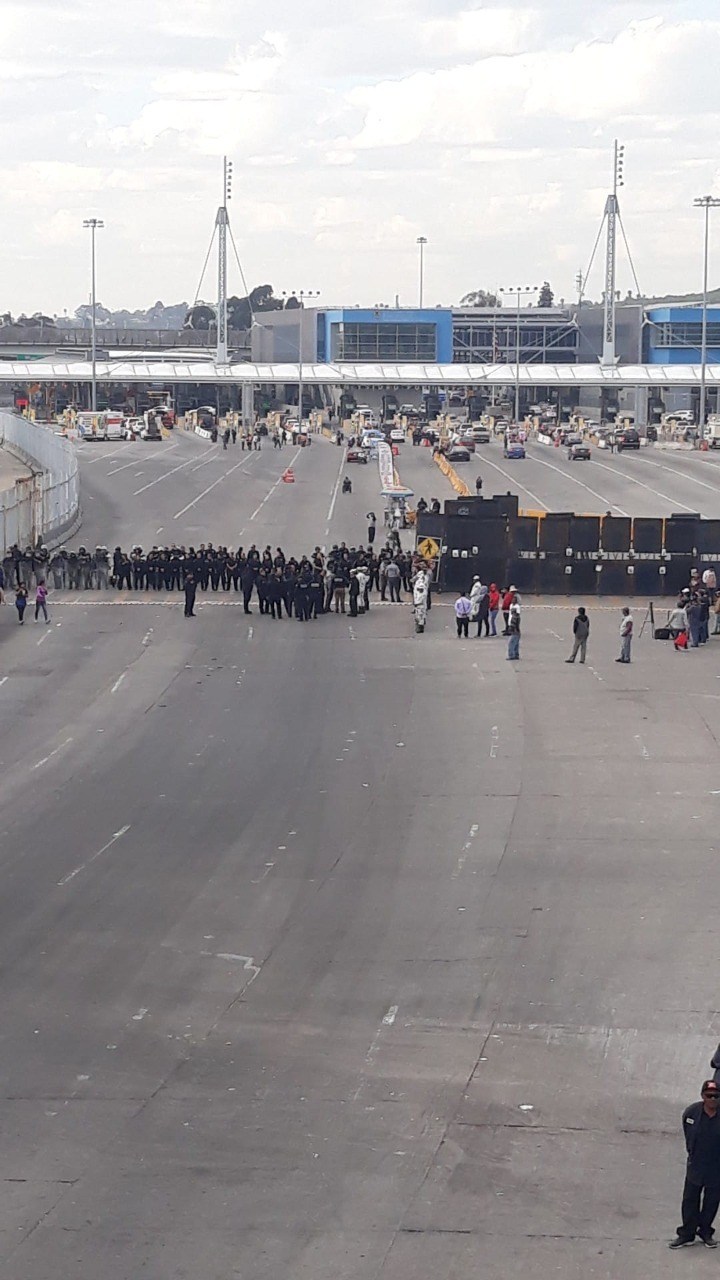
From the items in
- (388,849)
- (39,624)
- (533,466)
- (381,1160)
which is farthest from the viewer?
(533,466)

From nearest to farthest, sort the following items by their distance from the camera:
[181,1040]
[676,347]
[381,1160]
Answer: [381,1160] < [181,1040] < [676,347]

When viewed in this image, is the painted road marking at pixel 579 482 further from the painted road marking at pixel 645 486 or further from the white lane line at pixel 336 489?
the white lane line at pixel 336 489

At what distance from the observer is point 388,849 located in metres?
21.6

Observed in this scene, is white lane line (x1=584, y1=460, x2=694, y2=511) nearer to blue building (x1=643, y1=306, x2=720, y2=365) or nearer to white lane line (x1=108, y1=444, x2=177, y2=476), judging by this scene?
white lane line (x1=108, y1=444, x2=177, y2=476)

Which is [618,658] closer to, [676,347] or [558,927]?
[558,927]

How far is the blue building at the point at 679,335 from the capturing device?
17812 centimetres

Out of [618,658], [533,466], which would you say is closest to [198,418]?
[533,466]

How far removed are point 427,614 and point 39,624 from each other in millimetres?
9237

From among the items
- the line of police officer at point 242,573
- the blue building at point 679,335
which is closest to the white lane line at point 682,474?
the line of police officer at point 242,573

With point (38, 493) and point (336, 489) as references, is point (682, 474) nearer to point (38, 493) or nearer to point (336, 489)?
point (336, 489)

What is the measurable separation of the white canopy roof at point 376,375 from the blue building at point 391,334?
73.9ft

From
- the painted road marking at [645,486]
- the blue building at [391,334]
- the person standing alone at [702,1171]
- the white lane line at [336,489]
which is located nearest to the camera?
the person standing alone at [702,1171]

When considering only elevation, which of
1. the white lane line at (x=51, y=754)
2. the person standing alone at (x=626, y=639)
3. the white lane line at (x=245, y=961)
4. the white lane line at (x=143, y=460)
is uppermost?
the white lane line at (x=143, y=460)

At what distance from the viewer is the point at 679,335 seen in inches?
7111
